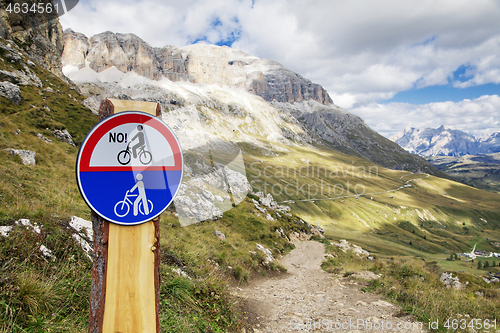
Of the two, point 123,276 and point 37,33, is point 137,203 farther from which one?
point 37,33

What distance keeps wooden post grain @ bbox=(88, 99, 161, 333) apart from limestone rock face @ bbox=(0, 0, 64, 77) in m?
83.7

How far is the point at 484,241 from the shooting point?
123688 millimetres

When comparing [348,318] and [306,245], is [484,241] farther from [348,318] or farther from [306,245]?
[348,318]

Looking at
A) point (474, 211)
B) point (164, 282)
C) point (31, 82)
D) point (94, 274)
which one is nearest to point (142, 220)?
point (94, 274)

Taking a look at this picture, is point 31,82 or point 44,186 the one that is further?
point 31,82

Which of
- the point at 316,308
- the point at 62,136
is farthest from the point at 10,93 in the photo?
the point at 316,308

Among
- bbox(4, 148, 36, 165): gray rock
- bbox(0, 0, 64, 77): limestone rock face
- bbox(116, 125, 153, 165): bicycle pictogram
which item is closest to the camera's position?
bbox(116, 125, 153, 165): bicycle pictogram

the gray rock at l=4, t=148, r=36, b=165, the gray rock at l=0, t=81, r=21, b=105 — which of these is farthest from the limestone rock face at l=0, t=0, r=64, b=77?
the gray rock at l=4, t=148, r=36, b=165

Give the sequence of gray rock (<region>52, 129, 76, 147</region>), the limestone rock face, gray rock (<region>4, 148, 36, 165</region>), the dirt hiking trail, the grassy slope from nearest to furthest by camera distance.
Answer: the dirt hiking trail, gray rock (<region>4, 148, 36, 165</region>), gray rock (<region>52, 129, 76, 147</region>), the limestone rock face, the grassy slope

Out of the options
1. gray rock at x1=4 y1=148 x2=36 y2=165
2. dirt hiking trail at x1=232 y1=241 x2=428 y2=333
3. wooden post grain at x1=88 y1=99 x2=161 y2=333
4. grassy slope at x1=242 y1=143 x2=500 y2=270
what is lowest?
grassy slope at x1=242 y1=143 x2=500 y2=270

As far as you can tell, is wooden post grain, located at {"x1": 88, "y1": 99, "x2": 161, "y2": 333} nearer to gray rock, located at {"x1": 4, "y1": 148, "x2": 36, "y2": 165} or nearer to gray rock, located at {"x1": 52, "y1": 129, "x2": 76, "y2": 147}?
gray rock, located at {"x1": 4, "y1": 148, "x2": 36, "y2": 165}

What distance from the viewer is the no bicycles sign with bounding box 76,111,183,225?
100 inches

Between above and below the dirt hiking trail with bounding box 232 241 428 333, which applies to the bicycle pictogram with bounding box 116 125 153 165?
above

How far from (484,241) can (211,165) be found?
16728 centimetres
